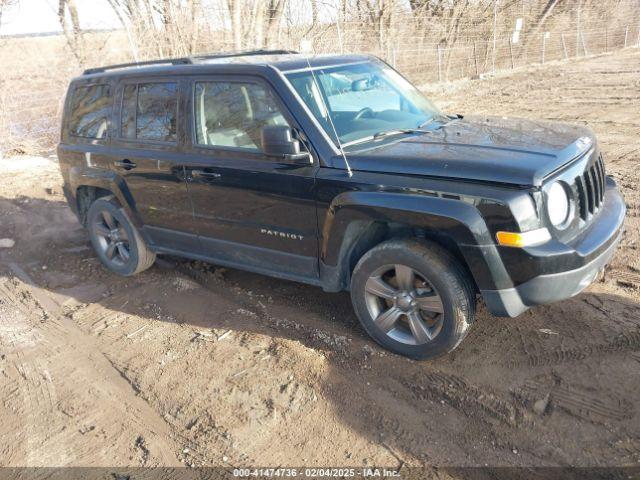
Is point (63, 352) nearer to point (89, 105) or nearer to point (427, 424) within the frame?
point (89, 105)

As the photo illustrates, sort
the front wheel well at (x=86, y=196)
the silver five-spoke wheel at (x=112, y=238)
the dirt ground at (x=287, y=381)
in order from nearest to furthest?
1. the dirt ground at (x=287, y=381)
2. the silver five-spoke wheel at (x=112, y=238)
3. the front wheel well at (x=86, y=196)

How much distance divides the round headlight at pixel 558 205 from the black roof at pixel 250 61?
199 centimetres

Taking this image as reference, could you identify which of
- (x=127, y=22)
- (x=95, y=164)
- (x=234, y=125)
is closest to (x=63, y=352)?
(x=95, y=164)

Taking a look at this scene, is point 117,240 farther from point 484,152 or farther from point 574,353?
point 574,353

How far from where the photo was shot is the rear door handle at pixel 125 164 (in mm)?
4721

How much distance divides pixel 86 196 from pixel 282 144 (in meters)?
3.04

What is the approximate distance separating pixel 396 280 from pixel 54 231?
526cm

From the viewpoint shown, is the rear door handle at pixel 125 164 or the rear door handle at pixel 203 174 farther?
the rear door handle at pixel 125 164

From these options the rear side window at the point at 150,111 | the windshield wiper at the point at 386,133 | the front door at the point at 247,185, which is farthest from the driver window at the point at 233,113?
the windshield wiper at the point at 386,133

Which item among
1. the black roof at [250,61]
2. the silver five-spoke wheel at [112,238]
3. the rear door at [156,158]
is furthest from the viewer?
the silver five-spoke wheel at [112,238]

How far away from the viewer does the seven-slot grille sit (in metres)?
3.30

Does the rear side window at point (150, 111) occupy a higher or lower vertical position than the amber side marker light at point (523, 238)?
higher

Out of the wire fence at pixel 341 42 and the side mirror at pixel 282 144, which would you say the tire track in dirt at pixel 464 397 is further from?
the wire fence at pixel 341 42

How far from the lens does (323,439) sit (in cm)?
300
